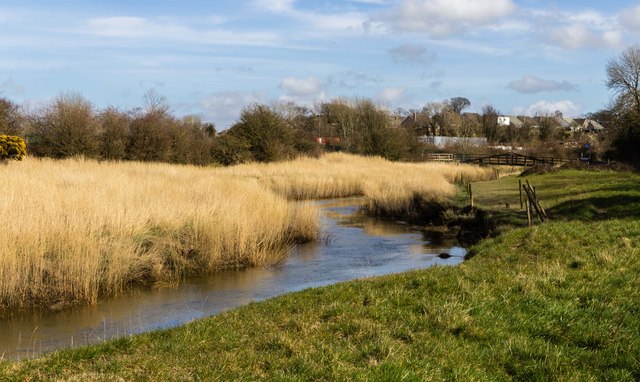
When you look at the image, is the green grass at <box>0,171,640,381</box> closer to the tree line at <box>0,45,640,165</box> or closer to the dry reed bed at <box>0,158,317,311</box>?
the dry reed bed at <box>0,158,317,311</box>

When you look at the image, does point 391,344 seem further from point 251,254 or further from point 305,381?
point 251,254

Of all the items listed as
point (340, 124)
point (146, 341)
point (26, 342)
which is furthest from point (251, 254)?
point (340, 124)

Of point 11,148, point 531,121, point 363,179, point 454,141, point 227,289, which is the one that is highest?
point 531,121

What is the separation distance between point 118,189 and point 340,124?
171 feet

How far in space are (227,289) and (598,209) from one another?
11.0 meters

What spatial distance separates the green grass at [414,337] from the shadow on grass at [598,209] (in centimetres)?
751

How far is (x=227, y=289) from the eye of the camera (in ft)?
39.0

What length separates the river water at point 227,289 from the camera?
28.9 feet

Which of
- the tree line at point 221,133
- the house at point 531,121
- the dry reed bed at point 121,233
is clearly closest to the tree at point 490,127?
the house at point 531,121

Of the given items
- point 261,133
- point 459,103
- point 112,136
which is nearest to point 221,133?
point 261,133

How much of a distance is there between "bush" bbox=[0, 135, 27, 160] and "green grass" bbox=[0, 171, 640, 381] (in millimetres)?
23429

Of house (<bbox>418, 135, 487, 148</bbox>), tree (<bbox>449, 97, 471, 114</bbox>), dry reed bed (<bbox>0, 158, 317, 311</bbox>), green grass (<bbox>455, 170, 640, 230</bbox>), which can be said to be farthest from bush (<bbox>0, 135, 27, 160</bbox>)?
tree (<bbox>449, 97, 471, 114</bbox>)

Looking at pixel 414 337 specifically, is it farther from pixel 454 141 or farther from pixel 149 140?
pixel 454 141

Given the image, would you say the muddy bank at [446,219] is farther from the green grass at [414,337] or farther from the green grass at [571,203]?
the green grass at [414,337]
